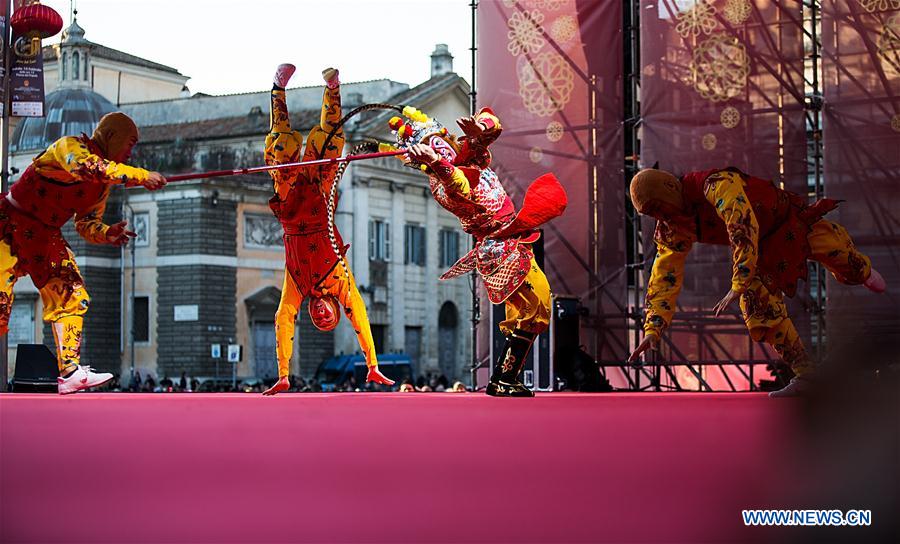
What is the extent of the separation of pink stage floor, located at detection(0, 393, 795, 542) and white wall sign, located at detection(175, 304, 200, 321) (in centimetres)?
3228

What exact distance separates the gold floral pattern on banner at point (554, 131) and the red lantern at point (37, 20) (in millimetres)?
6301

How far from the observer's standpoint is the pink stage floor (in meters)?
3.70

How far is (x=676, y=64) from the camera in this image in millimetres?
14586

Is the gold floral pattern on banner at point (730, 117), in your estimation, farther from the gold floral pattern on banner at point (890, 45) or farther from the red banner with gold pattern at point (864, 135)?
the gold floral pattern on banner at point (890, 45)

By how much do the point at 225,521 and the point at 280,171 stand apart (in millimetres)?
5568

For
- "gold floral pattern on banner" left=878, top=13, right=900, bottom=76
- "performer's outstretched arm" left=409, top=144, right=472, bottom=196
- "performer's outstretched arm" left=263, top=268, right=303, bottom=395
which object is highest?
"gold floral pattern on banner" left=878, top=13, right=900, bottom=76

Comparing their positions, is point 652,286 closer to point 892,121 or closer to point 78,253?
point 892,121

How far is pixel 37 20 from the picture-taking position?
10617 millimetres

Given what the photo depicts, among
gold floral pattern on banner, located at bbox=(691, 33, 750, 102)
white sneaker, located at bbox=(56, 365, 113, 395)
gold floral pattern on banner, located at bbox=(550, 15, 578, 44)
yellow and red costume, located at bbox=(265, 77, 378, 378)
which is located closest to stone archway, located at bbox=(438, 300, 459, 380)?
gold floral pattern on banner, located at bbox=(550, 15, 578, 44)

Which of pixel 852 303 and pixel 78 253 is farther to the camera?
pixel 78 253

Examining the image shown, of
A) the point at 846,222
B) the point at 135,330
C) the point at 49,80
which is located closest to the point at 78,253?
the point at 135,330

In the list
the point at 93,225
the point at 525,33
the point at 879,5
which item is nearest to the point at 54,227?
the point at 93,225

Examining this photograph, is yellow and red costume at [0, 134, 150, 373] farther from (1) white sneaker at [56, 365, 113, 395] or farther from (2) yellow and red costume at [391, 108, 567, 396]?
(2) yellow and red costume at [391, 108, 567, 396]

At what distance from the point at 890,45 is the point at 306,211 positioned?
6402 millimetres
